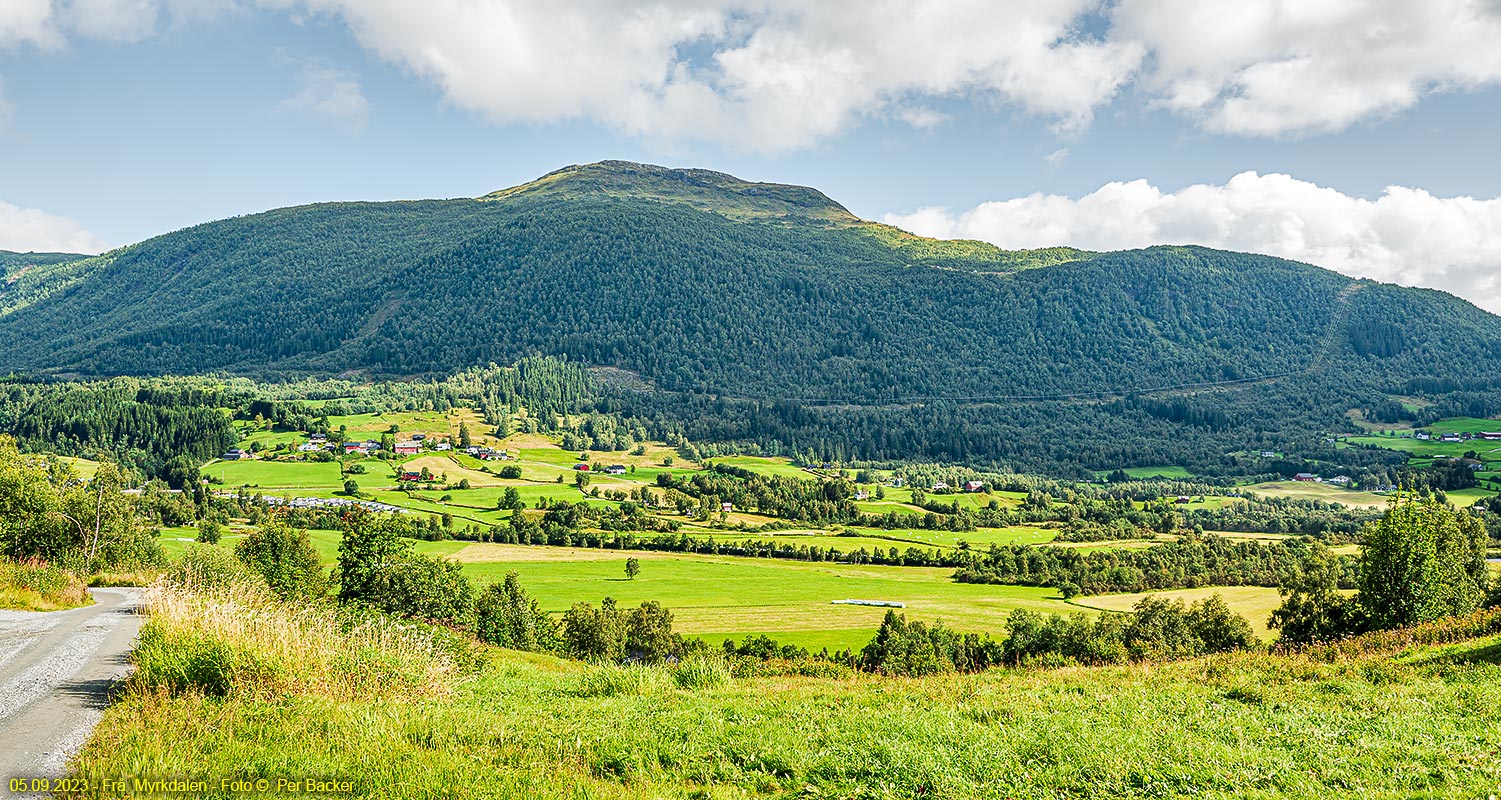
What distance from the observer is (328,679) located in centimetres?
1297

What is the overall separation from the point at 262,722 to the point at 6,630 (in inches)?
495

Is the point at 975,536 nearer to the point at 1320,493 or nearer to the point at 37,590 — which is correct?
the point at 1320,493

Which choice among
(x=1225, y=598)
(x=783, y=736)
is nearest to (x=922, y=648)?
(x=1225, y=598)

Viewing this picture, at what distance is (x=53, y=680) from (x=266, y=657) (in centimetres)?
Answer: 394

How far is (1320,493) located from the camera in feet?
566

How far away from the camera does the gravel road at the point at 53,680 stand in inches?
382

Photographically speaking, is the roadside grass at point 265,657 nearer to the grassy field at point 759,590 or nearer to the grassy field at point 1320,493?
the grassy field at point 759,590

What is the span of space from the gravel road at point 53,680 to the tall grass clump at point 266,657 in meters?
0.84

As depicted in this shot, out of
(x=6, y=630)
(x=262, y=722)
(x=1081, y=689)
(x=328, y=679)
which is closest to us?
(x=262, y=722)

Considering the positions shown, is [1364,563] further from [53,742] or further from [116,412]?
[116,412]

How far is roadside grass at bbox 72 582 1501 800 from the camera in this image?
9469mm

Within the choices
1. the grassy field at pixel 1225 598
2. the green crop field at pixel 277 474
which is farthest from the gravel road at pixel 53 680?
the green crop field at pixel 277 474

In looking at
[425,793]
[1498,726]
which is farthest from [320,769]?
[1498,726]

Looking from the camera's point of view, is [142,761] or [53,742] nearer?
[142,761]
